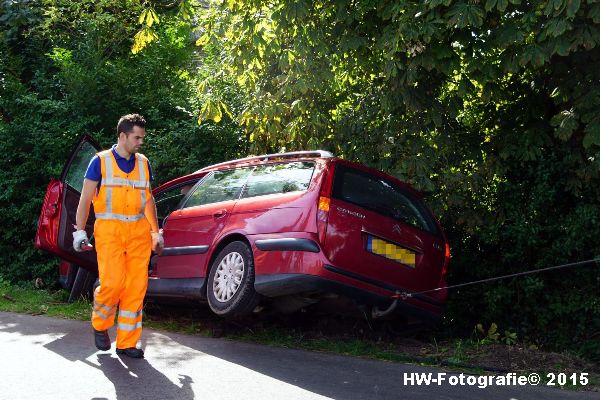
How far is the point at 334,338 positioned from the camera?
298 inches

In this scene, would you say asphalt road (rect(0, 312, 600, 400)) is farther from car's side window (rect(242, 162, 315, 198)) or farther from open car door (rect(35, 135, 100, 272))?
open car door (rect(35, 135, 100, 272))

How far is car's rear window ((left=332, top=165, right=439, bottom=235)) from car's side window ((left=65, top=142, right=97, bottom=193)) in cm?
336

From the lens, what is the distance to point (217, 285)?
283 inches

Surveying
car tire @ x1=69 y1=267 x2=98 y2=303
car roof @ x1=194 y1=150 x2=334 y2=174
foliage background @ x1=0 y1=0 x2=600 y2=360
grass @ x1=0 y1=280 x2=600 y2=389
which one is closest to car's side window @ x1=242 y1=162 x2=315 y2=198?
car roof @ x1=194 y1=150 x2=334 y2=174

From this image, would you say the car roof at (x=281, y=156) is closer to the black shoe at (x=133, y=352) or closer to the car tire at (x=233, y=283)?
the car tire at (x=233, y=283)

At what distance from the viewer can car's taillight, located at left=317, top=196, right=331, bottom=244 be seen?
6.39 metres

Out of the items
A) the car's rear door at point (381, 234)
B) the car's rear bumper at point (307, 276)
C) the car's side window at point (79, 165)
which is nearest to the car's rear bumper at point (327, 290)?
the car's rear bumper at point (307, 276)

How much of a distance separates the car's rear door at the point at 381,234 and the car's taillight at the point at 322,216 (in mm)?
35

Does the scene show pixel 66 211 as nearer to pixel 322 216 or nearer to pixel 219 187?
pixel 219 187

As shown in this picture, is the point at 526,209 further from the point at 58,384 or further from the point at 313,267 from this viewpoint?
the point at 58,384

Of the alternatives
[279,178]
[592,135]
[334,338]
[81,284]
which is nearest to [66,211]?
[81,284]

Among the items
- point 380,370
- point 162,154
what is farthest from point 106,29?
point 380,370

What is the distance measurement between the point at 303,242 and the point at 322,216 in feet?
0.87

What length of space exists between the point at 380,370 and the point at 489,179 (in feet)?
9.88
